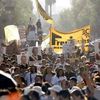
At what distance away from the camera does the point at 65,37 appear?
67.5 feet

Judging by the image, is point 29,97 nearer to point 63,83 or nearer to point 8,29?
point 63,83

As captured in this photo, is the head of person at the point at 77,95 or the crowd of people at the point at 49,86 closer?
the crowd of people at the point at 49,86

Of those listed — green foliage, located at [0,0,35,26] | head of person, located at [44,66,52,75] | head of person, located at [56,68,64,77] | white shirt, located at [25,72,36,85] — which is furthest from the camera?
green foliage, located at [0,0,35,26]

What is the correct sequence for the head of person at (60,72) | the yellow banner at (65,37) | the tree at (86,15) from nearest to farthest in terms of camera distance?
the head of person at (60,72), the yellow banner at (65,37), the tree at (86,15)

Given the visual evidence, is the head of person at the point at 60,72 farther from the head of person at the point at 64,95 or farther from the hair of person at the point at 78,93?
the hair of person at the point at 78,93

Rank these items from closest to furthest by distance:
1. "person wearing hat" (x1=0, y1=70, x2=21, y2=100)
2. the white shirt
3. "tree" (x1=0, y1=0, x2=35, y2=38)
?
"person wearing hat" (x1=0, y1=70, x2=21, y2=100) → the white shirt → "tree" (x1=0, y1=0, x2=35, y2=38)

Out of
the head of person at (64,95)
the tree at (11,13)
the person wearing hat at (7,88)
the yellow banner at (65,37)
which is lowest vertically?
Answer: the head of person at (64,95)

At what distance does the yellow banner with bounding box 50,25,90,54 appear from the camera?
19.6 m

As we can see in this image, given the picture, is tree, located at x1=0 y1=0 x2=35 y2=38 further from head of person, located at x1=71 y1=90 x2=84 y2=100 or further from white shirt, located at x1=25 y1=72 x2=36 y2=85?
head of person, located at x1=71 y1=90 x2=84 y2=100

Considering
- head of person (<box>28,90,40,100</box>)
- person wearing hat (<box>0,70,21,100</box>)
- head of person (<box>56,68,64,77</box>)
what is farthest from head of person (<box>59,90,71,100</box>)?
person wearing hat (<box>0,70,21,100</box>)

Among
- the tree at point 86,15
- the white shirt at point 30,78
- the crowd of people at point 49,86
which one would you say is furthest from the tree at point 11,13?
the white shirt at point 30,78

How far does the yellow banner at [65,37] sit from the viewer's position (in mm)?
19625

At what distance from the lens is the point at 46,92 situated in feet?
23.7

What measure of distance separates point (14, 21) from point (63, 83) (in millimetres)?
44604
